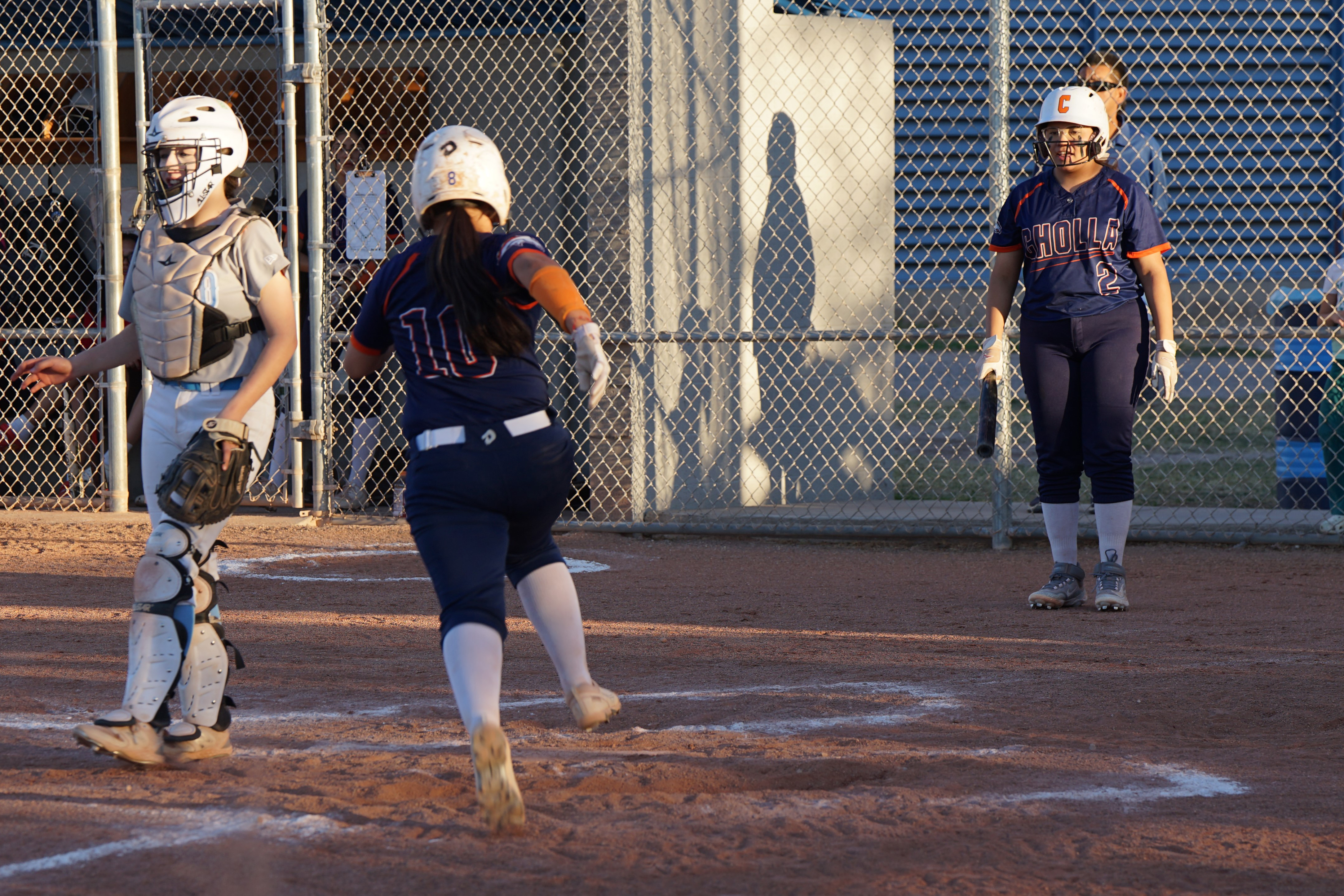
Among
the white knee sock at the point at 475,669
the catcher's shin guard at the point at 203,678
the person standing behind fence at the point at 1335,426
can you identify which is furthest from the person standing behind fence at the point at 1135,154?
the catcher's shin guard at the point at 203,678

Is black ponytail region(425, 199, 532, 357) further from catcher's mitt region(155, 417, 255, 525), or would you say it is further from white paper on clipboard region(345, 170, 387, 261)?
white paper on clipboard region(345, 170, 387, 261)

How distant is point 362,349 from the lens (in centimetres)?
393

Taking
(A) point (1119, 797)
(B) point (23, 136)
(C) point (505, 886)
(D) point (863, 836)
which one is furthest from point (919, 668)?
(B) point (23, 136)

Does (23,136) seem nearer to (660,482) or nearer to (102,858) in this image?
(660,482)

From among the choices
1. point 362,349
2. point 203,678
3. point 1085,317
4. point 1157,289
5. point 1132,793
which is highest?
point 1157,289

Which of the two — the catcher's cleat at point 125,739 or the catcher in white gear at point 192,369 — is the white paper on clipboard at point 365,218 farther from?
the catcher's cleat at point 125,739

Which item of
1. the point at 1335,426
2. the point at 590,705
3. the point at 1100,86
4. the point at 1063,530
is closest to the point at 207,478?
the point at 590,705

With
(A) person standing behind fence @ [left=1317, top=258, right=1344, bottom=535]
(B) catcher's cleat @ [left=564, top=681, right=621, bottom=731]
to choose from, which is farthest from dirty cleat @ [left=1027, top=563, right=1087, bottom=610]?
(B) catcher's cleat @ [left=564, top=681, right=621, bottom=731]

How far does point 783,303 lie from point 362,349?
5960 mm

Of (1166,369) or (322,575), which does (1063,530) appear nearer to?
Result: (1166,369)

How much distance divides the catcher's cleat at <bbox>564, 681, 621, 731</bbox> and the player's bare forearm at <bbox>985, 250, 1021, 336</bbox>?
350 cm

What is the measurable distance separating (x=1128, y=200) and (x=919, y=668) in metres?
2.38

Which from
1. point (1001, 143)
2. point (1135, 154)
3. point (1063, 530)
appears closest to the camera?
point (1063, 530)

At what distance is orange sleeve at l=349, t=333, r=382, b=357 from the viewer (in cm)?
392
